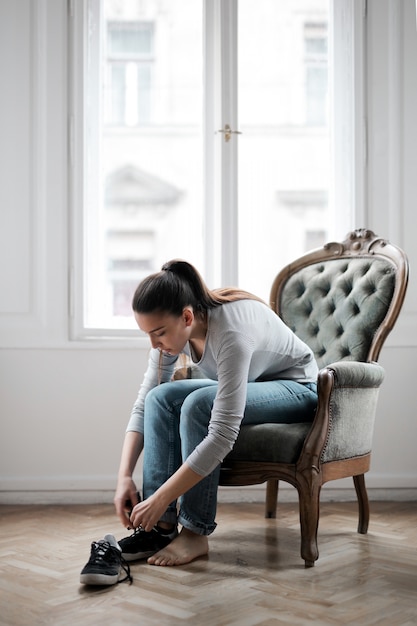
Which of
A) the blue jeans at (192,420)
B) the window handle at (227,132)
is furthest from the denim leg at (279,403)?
the window handle at (227,132)

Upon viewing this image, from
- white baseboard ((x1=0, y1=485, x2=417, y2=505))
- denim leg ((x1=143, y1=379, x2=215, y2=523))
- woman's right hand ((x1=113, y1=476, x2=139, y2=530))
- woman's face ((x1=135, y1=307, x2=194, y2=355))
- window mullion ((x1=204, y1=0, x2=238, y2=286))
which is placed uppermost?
window mullion ((x1=204, y1=0, x2=238, y2=286))

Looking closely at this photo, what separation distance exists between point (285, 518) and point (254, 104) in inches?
65.8

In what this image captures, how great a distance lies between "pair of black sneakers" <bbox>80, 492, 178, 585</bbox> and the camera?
6.42ft

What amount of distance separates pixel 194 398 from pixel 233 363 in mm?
181

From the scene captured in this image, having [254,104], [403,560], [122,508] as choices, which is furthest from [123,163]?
[403,560]

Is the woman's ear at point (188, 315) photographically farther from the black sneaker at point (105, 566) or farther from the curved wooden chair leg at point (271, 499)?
the curved wooden chair leg at point (271, 499)

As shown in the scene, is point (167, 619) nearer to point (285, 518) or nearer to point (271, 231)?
point (285, 518)

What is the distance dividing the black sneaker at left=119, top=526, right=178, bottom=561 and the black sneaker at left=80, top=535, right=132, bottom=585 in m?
0.06

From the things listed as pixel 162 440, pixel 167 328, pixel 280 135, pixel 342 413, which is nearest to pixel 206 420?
pixel 162 440

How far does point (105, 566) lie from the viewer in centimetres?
199

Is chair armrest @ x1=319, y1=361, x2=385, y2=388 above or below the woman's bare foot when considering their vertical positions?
above

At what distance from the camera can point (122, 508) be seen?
2.09 metres

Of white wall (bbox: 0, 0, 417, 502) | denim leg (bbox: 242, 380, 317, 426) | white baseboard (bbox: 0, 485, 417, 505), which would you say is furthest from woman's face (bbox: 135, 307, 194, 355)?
white baseboard (bbox: 0, 485, 417, 505)

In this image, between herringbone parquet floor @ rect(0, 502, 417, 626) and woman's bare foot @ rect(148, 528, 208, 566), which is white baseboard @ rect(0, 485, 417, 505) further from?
woman's bare foot @ rect(148, 528, 208, 566)
